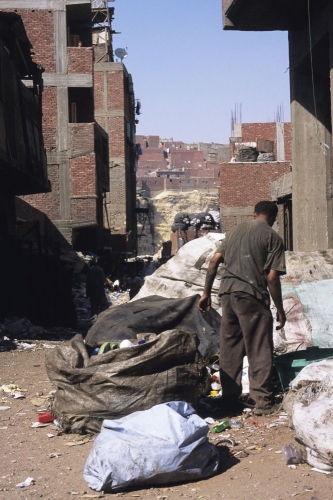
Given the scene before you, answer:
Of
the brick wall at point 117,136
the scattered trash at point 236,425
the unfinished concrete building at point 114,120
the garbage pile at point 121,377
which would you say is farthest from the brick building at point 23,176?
the brick wall at point 117,136

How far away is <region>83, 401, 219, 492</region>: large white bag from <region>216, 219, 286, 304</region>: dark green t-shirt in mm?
1687

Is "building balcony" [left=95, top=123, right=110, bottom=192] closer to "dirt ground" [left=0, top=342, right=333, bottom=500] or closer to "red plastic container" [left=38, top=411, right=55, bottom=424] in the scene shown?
"red plastic container" [left=38, top=411, right=55, bottom=424]

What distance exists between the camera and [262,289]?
19.7 ft

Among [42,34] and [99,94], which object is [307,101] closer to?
[42,34]

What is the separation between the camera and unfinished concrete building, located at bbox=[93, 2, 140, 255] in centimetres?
4503

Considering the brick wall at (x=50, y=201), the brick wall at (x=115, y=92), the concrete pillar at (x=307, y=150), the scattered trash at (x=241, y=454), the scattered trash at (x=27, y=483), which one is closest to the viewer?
the scattered trash at (x=27, y=483)

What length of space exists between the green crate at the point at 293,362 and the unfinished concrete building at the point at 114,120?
35876 millimetres

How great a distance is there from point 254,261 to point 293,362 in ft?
3.36

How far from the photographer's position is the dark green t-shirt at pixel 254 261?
5992mm

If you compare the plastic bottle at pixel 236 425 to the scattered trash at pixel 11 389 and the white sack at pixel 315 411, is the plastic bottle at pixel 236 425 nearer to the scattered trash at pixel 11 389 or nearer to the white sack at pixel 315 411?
the white sack at pixel 315 411

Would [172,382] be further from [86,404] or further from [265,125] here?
[265,125]

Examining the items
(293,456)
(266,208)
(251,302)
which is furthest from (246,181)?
(293,456)

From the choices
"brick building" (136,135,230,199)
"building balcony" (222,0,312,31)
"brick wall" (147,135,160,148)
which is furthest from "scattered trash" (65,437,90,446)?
"brick wall" (147,135,160,148)

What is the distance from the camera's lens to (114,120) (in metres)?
46.3
